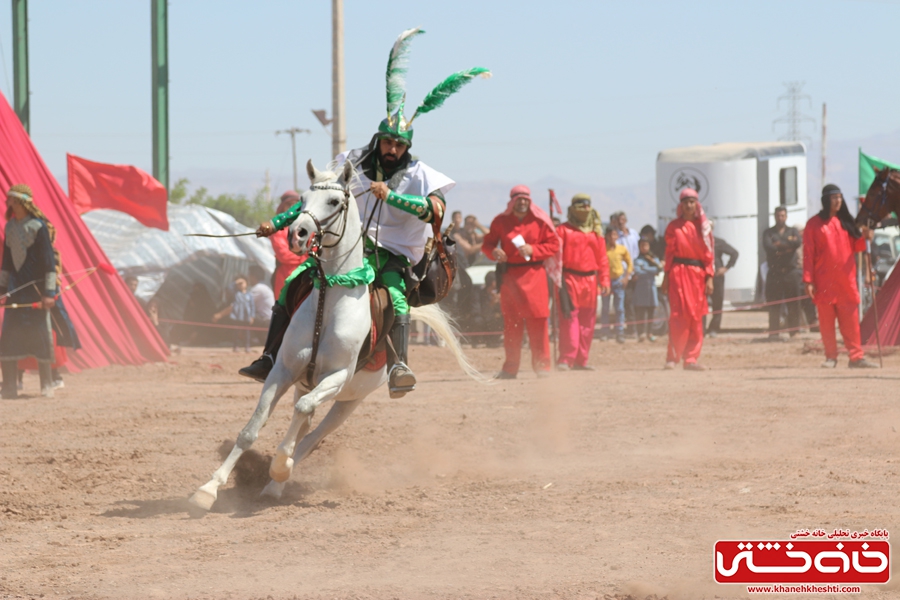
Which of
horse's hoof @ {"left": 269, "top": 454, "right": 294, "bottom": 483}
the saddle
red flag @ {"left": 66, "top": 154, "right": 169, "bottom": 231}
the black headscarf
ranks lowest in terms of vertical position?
horse's hoof @ {"left": 269, "top": 454, "right": 294, "bottom": 483}

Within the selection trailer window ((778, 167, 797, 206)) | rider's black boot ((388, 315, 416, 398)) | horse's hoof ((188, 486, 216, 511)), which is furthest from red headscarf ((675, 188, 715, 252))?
trailer window ((778, 167, 797, 206))

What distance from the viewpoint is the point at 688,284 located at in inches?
582

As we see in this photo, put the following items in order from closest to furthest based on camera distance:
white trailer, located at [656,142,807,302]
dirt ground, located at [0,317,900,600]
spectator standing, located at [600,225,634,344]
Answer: dirt ground, located at [0,317,900,600] → spectator standing, located at [600,225,634,344] → white trailer, located at [656,142,807,302]

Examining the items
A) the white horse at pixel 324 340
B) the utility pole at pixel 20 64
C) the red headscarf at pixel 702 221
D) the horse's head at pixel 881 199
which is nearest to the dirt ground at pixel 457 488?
the white horse at pixel 324 340

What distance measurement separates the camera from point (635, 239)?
21.9m

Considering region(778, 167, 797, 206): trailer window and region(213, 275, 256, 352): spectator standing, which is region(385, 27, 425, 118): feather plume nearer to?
region(213, 275, 256, 352): spectator standing

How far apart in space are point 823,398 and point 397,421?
433 cm

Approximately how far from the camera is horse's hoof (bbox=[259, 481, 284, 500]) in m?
7.32

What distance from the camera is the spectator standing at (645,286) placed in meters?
19.8

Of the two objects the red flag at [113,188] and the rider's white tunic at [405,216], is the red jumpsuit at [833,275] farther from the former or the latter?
the red flag at [113,188]

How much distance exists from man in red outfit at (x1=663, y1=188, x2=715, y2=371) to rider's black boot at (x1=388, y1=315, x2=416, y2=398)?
7.80m

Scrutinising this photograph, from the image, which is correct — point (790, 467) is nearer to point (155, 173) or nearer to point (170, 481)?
point (170, 481)

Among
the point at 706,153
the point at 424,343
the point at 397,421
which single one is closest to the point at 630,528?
the point at 397,421

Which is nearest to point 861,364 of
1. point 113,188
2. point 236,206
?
point 113,188
